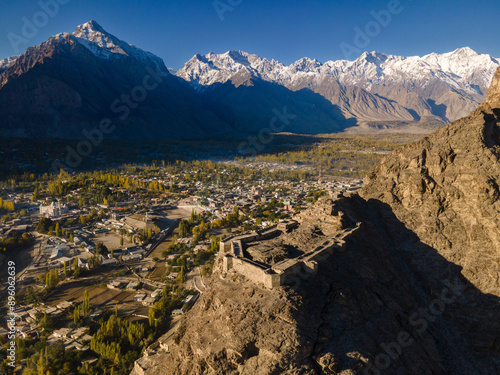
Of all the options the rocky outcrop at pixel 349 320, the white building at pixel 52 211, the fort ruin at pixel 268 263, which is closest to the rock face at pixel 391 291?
the rocky outcrop at pixel 349 320

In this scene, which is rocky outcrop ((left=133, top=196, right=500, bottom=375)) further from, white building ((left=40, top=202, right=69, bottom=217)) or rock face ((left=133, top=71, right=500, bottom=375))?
white building ((left=40, top=202, right=69, bottom=217))

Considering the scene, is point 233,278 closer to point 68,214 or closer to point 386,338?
point 386,338

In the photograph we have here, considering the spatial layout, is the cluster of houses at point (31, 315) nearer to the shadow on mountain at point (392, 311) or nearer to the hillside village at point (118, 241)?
the hillside village at point (118, 241)

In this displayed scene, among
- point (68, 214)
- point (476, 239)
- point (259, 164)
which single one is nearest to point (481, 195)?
point (476, 239)

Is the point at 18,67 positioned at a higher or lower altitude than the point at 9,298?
higher

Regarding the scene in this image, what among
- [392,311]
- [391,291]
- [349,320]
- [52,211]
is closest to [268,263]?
[349,320]

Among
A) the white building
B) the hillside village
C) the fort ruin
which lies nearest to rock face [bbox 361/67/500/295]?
the fort ruin
